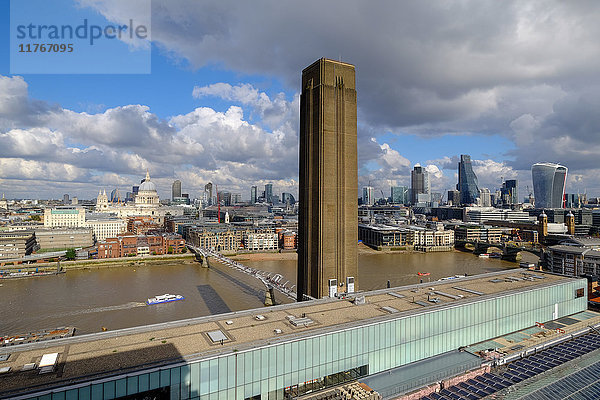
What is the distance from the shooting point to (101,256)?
61.2 m

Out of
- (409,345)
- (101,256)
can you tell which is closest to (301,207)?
(409,345)

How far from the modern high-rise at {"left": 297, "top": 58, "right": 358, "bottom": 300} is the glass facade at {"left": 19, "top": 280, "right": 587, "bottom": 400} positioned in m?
10.4

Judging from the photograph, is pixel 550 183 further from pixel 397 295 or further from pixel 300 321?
pixel 300 321

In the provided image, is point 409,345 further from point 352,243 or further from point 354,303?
point 352,243

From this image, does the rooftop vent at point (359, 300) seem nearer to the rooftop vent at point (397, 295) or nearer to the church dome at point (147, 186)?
the rooftop vent at point (397, 295)

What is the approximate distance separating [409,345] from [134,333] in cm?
1348

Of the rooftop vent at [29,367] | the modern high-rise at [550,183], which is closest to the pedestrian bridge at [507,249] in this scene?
the rooftop vent at [29,367]

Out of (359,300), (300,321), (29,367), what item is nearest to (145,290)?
(29,367)

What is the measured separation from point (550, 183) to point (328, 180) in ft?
523

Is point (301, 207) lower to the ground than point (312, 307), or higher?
higher

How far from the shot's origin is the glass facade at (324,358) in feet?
38.5

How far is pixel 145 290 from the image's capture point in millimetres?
40594

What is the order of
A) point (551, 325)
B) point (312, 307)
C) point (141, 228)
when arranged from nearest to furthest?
point (312, 307), point (551, 325), point (141, 228)

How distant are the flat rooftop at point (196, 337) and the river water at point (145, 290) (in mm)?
14880
